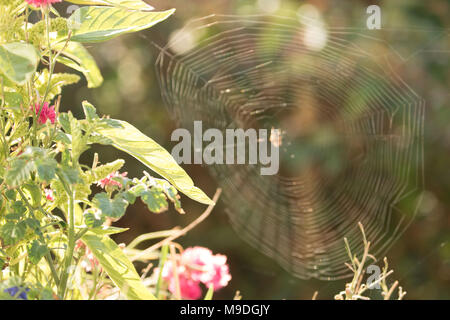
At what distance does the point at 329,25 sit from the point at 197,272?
46.5 inches

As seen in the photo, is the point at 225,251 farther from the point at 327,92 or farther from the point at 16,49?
the point at 16,49

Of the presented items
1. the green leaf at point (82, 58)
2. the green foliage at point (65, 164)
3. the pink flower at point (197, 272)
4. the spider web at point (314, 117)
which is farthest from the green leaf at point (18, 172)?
the spider web at point (314, 117)

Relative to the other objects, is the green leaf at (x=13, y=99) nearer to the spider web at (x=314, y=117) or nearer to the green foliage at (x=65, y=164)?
the green foliage at (x=65, y=164)

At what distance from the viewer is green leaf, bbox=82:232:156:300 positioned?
46 centimetres

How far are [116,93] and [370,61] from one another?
2.75ft

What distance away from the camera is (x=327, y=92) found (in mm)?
1728

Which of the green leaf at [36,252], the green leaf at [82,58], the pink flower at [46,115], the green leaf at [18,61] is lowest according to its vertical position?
the green leaf at [36,252]

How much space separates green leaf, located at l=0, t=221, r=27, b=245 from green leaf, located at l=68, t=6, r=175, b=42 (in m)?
0.16

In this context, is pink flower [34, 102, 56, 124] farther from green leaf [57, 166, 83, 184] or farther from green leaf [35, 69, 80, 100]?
green leaf [57, 166, 83, 184]

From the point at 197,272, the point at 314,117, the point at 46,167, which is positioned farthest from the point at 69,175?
the point at 314,117

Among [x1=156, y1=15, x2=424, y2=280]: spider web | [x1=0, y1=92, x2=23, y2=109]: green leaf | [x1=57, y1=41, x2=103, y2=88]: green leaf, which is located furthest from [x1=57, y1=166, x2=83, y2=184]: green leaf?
[x1=156, y1=15, x2=424, y2=280]: spider web

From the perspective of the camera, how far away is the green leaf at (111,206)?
38 centimetres

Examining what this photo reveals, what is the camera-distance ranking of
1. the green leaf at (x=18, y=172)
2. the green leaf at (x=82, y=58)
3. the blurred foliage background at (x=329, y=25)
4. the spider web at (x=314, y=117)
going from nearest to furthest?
the green leaf at (x=18, y=172), the green leaf at (x=82, y=58), the spider web at (x=314, y=117), the blurred foliage background at (x=329, y=25)

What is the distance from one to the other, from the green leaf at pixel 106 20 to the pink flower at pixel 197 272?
0.36m
